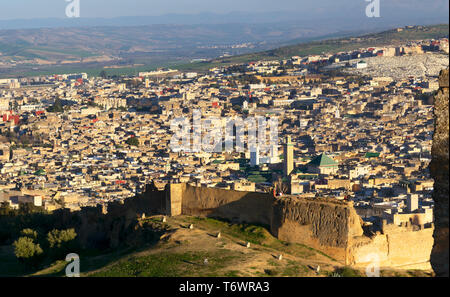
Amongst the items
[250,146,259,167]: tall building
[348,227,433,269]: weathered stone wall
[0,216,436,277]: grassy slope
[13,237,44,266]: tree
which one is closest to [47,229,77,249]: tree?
[13,237,44,266]: tree

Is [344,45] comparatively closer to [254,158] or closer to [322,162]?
[254,158]

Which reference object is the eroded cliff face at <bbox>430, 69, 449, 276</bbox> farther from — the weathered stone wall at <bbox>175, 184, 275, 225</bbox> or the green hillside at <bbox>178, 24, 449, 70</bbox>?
the green hillside at <bbox>178, 24, 449, 70</bbox>

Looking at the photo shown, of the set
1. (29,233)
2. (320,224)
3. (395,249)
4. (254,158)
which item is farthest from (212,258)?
(254,158)

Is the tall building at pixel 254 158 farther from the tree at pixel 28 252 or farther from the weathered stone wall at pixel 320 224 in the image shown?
the weathered stone wall at pixel 320 224

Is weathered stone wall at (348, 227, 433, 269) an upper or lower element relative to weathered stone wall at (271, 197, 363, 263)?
lower

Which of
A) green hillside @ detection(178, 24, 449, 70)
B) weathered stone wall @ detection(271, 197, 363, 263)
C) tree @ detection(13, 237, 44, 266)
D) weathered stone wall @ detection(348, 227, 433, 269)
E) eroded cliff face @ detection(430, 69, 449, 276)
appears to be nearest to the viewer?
eroded cliff face @ detection(430, 69, 449, 276)

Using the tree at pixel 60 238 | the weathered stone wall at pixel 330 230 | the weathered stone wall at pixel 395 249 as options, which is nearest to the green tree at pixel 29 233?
the tree at pixel 60 238
